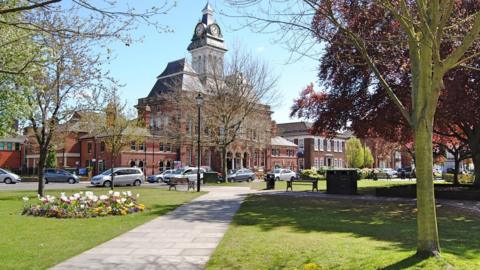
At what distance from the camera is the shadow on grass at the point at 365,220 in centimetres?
1031

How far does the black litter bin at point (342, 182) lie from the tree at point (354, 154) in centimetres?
5102

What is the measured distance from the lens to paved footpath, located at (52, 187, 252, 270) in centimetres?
790

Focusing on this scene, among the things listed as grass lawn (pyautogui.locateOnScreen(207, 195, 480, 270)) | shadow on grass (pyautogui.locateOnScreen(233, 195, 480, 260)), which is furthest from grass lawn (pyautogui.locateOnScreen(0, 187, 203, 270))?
shadow on grass (pyautogui.locateOnScreen(233, 195, 480, 260))

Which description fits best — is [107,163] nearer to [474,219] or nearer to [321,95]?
[321,95]

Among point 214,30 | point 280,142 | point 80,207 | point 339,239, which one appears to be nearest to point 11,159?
point 214,30

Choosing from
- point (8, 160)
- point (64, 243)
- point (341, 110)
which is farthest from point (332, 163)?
point (64, 243)

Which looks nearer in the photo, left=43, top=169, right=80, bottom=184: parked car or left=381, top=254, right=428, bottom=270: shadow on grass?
left=381, top=254, right=428, bottom=270: shadow on grass

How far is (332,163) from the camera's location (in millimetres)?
91500

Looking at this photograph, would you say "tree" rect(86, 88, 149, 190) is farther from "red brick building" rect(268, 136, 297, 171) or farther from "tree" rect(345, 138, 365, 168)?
"tree" rect(345, 138, 365, 168)

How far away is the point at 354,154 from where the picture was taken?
75.8m

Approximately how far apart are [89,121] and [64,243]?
28.6 metres

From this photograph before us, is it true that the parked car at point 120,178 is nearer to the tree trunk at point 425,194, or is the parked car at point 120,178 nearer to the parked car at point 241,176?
the parked car at point 241,176

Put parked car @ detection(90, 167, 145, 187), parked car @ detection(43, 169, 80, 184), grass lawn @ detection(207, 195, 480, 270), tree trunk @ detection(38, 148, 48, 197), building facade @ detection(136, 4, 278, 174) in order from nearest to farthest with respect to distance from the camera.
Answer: grass lawn @ detection(207, 195, 480, 270)
tree trunk @ detection(38, 148, 48, 197)
parked car @ detection(90, 167, 145, 187)
parked car @ detection(43, 169, 80, 184)
building facade @ detection(136, 4, 278, 174)

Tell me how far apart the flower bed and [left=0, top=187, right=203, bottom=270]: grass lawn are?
0.45 m
